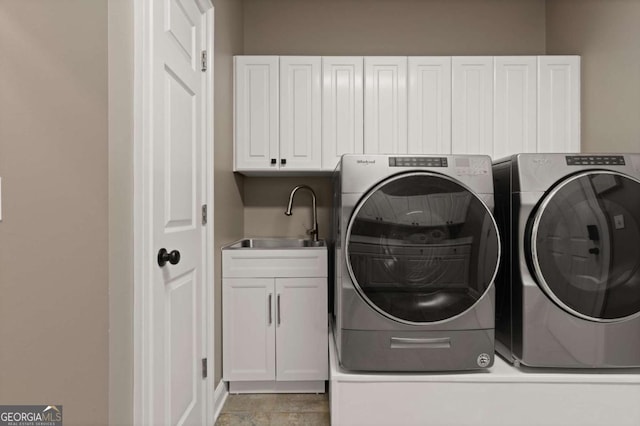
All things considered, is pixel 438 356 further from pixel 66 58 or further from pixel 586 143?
pixel 586 143

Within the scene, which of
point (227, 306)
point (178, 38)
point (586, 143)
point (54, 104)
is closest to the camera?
point (54, 104)

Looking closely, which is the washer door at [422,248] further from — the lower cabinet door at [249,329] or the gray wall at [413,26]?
the gray wall at [413,26]

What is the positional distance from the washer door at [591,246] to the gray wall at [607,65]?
0.75 m

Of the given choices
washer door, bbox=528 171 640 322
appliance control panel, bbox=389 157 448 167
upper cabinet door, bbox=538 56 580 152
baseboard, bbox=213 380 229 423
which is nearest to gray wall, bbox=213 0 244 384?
baseboard, bbox=213 380 229 423

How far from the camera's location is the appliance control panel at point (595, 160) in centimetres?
162

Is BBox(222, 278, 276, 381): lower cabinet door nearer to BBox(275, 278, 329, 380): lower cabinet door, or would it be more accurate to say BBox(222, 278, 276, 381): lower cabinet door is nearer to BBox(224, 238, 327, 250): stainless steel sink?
BBox(275, 278, 329, 380): lower cabinet door

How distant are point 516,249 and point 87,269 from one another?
1.60m

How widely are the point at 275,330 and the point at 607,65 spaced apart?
2.55 metres

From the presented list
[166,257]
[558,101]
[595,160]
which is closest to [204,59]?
[166,257]

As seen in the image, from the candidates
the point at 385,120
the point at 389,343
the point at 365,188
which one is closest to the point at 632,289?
the point at 389,343

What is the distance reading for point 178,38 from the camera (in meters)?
1.53

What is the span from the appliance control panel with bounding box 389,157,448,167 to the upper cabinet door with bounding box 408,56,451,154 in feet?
3.10

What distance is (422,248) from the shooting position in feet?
5.23

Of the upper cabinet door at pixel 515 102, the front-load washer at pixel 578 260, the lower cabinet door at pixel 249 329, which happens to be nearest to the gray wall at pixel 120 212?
the lower cabinet door at pixel 249 329
